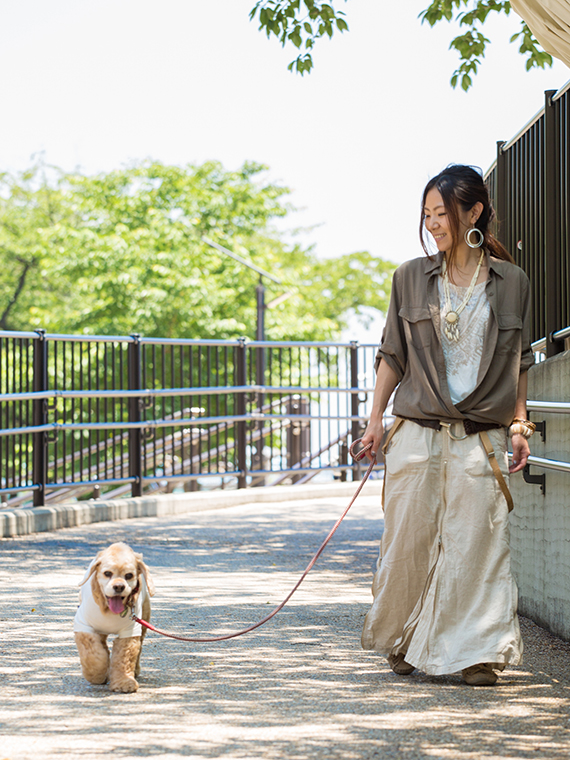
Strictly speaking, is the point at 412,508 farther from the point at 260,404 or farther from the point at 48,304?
the point at 48,304

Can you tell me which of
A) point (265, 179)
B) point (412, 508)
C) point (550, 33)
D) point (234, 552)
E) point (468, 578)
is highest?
point (265, 179)

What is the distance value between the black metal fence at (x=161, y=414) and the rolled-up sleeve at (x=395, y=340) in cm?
488

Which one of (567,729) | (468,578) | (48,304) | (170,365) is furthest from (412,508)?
(48,304)

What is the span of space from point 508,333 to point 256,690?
1761 millimetres

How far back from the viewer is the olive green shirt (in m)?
3.76

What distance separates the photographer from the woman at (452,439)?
12.1ft

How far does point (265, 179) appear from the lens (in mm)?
31984

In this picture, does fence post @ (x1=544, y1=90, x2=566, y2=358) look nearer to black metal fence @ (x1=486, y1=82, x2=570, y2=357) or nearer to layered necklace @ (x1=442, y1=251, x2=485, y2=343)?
black metal fence @ (x1=486, y1=82, x2=570, y2=357)

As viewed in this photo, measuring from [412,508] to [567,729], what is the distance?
40.8 inches

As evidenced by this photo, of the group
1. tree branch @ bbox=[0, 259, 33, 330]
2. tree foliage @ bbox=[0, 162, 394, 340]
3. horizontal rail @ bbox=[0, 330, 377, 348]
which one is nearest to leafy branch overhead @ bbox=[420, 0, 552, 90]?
horizontal rail @ bbox=[0, 330, 377, 348]

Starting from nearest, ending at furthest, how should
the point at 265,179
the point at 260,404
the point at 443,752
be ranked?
the point at 443,752
the point at 260,404
the point at 265,179

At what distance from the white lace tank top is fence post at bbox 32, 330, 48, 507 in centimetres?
554

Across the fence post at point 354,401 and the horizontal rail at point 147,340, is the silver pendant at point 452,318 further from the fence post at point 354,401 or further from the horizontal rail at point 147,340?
the fence post at point 354,401

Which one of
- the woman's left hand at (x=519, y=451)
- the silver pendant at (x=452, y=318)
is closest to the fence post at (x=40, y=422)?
the silver pendant at (x=452, y=318)
